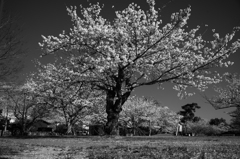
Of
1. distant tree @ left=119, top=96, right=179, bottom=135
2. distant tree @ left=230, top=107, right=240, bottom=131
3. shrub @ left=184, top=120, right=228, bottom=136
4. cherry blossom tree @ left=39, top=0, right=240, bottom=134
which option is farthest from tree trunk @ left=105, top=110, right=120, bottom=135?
shrub @ left=184, top=120, right=228, bottom=136

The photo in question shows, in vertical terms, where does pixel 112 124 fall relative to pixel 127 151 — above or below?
above

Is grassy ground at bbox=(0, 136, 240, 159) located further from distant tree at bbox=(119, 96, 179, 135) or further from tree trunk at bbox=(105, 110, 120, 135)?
distant tree at bbox=(119, 96, 179, 135)

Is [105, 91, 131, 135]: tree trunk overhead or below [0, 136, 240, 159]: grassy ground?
overhead

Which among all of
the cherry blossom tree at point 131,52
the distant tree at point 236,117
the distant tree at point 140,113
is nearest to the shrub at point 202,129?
the distant tree at point 140,113

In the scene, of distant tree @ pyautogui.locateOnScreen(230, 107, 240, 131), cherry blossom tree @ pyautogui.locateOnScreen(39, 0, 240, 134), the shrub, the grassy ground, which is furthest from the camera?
the shrub

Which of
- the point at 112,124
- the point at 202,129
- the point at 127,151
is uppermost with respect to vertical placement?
the point at 112,124

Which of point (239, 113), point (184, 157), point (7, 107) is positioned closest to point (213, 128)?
point (239, 113)

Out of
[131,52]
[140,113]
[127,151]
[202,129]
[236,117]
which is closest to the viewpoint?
[127,151]

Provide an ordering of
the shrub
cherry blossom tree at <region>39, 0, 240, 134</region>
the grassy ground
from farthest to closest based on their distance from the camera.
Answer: the shrub, cherry blossom tree at <region>39, 0, 240, 134</region>, the grassy ground

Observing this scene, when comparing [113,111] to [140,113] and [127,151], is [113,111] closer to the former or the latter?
[127,151]

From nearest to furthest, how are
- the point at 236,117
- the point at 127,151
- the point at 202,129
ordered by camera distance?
the point at 127,151
the point at 236,117
the point at 202,129

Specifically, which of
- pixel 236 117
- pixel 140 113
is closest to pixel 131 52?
pixel 236 117

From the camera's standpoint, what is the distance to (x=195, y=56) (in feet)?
50.7

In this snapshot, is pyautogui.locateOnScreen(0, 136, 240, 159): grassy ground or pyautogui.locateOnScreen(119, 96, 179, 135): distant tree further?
pyautogui.locateOnScreen(119, 96, 179, 135): distant tree
